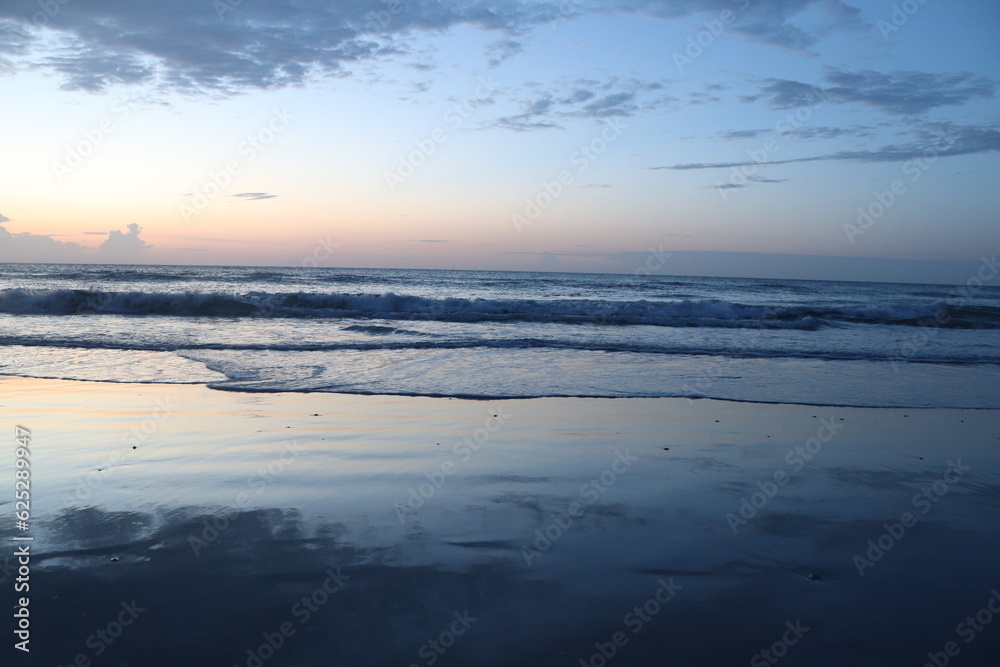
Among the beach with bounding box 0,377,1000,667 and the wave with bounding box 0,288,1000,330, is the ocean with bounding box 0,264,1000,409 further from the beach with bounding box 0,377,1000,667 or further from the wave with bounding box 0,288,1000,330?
the beach with bounding box 0,377,1000,667

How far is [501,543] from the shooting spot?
335 centimetres

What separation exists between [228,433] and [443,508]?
282 cm

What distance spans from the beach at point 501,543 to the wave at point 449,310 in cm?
1318

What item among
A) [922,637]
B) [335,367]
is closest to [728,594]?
[922,637]

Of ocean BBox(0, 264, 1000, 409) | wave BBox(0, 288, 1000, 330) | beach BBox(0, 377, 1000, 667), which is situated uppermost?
wave BBox(0, 288, 1000, 330)

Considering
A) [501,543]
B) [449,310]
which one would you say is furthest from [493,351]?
[449,310]

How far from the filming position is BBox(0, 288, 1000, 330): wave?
18875 mm

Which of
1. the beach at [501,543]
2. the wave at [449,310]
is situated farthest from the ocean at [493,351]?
the beach at [501,543]

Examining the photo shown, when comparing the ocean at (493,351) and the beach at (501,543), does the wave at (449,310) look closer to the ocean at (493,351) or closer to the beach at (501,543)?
the ocean at (493,351)

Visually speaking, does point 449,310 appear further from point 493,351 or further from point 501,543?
point 501,543

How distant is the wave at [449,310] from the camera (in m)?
18.9

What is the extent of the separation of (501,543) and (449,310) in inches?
726

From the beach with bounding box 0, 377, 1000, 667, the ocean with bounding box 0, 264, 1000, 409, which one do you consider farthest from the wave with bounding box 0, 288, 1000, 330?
the beach with bounding box 0, 377, 1000, 667

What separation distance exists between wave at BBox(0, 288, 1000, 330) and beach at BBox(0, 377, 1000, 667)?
13182 millimetres
